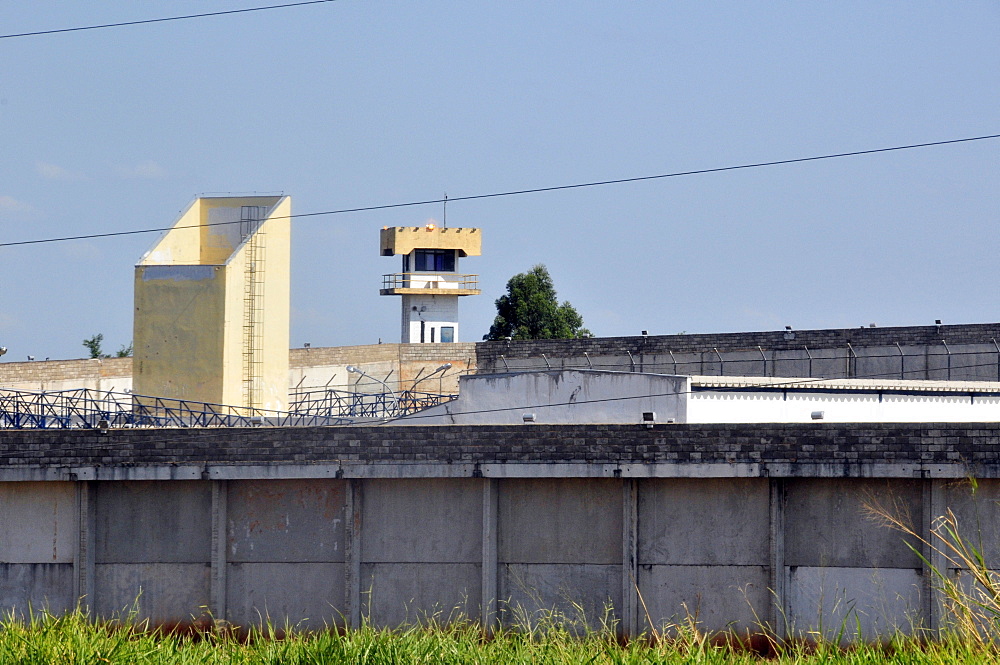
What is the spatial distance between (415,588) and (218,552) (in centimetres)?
302

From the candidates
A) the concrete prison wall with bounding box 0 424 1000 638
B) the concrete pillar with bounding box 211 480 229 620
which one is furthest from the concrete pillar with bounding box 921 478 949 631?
the concrete pillar with bounding box 211 480 229 620

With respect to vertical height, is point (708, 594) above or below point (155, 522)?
below

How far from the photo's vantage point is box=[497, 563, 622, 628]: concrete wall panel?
15.8 m

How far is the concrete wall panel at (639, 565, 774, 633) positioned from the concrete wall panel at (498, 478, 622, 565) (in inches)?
27.4

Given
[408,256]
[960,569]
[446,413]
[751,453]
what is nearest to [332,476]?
[751,453]

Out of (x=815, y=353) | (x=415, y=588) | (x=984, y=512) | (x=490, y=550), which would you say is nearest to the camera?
(x=984, y=512)

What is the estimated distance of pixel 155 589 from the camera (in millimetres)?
16469

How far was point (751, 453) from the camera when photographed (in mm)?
15172

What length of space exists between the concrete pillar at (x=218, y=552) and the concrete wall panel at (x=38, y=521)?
2171 mm

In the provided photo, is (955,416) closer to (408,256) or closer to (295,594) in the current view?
(295,594)

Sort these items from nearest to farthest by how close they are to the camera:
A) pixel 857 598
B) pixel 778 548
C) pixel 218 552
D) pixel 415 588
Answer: pixel 857 598, pixel 778 548, pixel 415 588, pixel 218 552

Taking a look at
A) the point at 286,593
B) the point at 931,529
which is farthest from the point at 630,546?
the point at 286,593

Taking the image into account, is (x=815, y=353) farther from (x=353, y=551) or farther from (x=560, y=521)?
(x=353, y=551)

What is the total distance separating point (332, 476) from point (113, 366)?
26.2m
